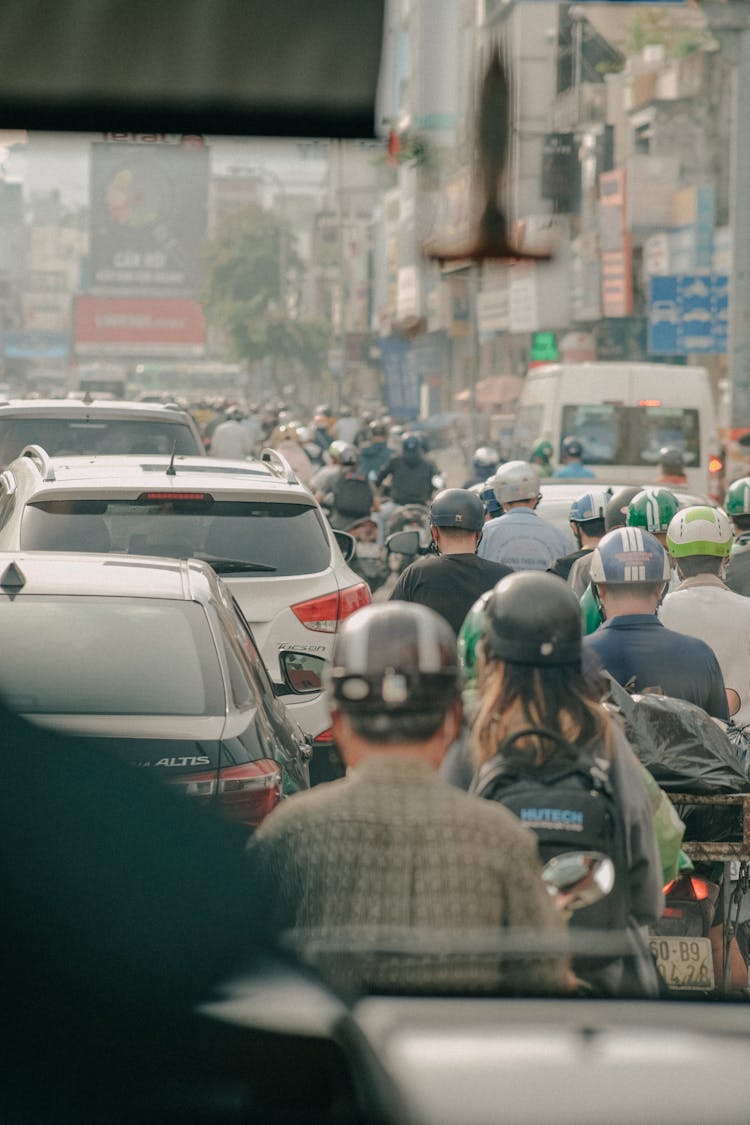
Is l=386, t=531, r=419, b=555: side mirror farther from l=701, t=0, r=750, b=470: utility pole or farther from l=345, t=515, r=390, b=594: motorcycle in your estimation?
l=701, t=0, r=750, b=470: utility pole

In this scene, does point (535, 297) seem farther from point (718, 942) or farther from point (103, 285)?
point (718, 942)

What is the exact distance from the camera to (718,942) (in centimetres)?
595

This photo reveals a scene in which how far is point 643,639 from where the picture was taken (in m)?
6.39

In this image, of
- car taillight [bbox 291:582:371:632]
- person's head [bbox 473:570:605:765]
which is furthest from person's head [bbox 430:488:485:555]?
person's head [bbox 473:570:605:765]

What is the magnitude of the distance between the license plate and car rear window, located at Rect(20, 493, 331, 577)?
133 inches

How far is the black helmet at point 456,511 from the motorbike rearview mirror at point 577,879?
5.43 m

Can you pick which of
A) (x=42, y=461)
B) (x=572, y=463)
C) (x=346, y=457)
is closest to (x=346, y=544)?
(x=42, y=461)

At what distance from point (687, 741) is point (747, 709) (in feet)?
5.86

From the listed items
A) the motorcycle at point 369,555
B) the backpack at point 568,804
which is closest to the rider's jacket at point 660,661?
the backpack at point 568,804

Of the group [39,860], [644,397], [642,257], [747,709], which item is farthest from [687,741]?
[642,257]

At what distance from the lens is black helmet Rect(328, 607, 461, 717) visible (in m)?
3.15

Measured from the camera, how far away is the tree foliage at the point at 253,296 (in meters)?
104

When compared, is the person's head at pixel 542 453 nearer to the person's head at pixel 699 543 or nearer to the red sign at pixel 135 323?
the person's head at pixel 699 543

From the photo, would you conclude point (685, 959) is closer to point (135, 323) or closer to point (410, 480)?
point (410, 480)
